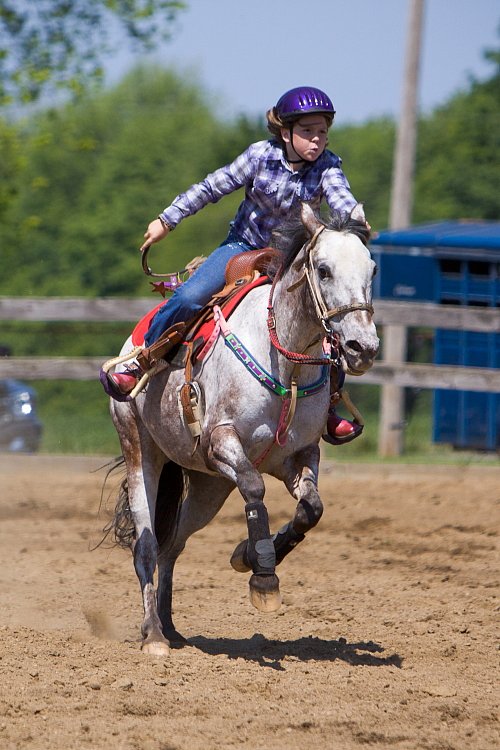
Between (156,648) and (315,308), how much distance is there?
5.65ft

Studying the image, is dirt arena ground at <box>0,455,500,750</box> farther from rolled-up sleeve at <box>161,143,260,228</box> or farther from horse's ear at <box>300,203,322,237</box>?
rolled-up sleeve at <box>161,143,260,228</box>

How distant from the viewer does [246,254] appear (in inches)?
213

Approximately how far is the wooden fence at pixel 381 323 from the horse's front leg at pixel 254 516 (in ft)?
20.5

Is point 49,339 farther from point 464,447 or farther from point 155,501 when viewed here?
point 155,501

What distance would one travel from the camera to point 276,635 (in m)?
5.71

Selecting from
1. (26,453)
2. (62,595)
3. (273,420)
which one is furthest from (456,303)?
(273,420)

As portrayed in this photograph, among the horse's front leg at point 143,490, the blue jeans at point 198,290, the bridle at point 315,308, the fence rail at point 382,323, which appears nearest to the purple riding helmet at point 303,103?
the bridle at point 315,308

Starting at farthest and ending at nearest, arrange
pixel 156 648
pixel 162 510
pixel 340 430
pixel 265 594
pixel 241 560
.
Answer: pixel 162 510, pixel 340 430, pixel 156 648, pixel 241 560, pixel 265 594

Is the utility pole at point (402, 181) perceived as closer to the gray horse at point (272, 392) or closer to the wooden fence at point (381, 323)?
the wooden fence at point (381, 323)

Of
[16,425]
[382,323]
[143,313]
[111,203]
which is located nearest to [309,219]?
[382,323]

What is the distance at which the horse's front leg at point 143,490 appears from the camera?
5531 mm

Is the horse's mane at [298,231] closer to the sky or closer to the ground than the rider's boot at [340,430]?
closer to the sky

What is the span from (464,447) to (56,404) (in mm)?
8512

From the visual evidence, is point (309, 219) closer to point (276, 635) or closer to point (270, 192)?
point (270, 192)
